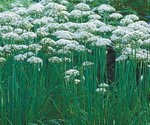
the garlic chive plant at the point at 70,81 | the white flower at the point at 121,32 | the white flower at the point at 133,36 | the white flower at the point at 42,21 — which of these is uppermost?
the white flower at the point at 42,21

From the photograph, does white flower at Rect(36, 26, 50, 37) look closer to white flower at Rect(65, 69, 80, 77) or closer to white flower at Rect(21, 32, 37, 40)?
white flower at Rect(21, 32, 37, 40)

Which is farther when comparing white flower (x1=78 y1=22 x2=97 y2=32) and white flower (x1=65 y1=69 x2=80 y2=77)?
white flower (x1=78 y1=22 x2=97 y2=32)

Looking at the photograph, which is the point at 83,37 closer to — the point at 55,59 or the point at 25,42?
the point at 55,59

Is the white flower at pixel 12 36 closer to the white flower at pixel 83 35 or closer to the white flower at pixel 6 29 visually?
the white flower at pixel 6 29

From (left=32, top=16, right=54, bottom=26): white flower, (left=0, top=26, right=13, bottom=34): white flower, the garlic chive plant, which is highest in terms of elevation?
(left=32, top=16, right=54, bottom=26): white flower

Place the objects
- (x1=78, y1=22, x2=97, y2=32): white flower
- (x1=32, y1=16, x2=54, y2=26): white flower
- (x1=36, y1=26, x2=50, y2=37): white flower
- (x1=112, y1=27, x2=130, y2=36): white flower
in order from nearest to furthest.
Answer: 1. (x1=112, y1=27, x2=130, y2=36): white flower
2. (x1=78, y1=22, x2=97, y2=32): white flower
3. (x1=36, y1=26, x2=50, y2=37): white flower
4. (x1=32, y1=16, x2=54, y2=26): white flower

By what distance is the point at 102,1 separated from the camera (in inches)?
293

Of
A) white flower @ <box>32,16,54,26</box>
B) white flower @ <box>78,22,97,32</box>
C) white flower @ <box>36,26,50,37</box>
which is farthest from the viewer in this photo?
white flower @ <box>32,16,54,26</box>

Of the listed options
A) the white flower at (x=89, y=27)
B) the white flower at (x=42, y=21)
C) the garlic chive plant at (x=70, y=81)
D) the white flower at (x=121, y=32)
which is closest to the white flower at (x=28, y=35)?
the garlic chive plant at (x=70, y=81)

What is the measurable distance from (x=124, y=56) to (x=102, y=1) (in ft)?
11.5

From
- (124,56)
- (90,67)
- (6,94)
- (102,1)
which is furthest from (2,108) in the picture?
(102,1)

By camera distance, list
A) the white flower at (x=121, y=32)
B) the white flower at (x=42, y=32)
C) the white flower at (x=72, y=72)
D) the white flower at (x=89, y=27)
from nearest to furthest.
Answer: the white flower at (x=72, y=72) → the white flower at (x=121, y=32) → the white flower at (x=89, y=27) → the white flower at (x=42, y=32)

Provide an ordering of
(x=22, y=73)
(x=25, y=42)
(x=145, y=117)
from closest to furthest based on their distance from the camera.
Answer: (x=145, y=117) → (x=22, y=73) → (x=25, y=42)

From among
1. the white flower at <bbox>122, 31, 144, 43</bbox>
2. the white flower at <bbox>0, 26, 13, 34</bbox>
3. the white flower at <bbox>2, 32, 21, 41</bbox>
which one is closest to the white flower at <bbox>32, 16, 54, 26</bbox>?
the white flower at <bbox>0, 26, 13, 34</bbox>
